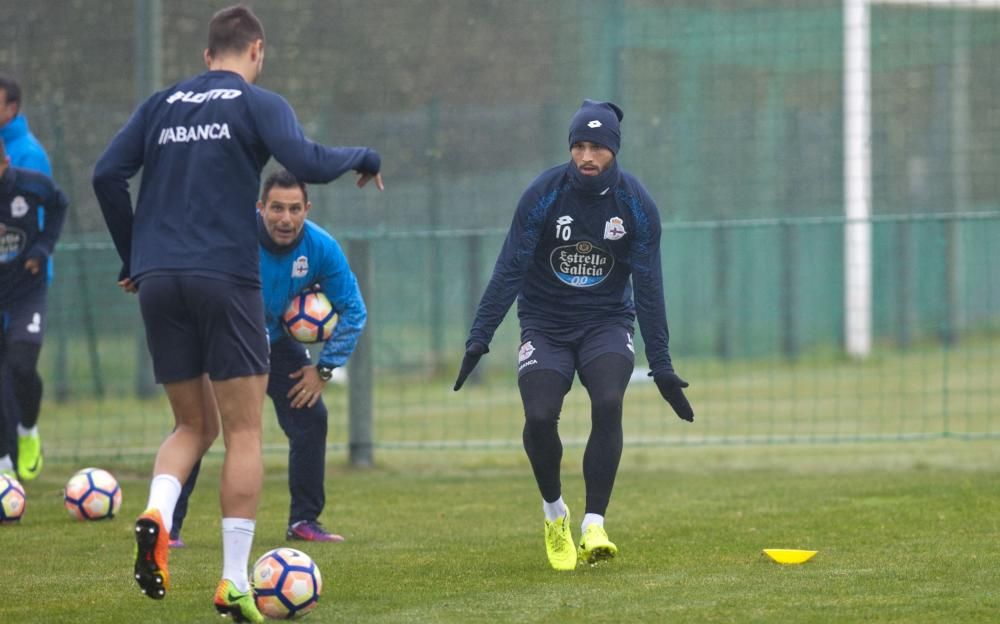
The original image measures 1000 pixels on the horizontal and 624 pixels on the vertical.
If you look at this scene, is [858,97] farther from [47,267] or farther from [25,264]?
[25,264]

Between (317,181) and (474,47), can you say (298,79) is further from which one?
(317,181)

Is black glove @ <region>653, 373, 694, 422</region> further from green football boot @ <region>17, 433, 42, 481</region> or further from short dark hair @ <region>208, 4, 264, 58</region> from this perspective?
green football boot @ <region>17, 433, 42, 481</region>

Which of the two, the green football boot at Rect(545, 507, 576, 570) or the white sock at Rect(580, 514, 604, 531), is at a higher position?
the white sock at Rect(580, 514, 604, 531)

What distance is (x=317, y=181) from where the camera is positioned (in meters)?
5.73

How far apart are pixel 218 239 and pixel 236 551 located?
43.1 inches

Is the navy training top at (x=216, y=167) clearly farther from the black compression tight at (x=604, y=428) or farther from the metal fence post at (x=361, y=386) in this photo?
the metal fence post at (x=361, y=386)

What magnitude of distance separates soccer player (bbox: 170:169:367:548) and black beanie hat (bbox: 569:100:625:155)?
49.5 inches

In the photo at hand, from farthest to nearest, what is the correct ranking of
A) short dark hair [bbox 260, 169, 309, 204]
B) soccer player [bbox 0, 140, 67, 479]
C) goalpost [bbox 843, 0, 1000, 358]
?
goalpost [bbox 843, 0, 1000, 358] < soccer player [bbox 0, 140, 67, 479] < short dark hair [bbox 260, 169, 309, 204]

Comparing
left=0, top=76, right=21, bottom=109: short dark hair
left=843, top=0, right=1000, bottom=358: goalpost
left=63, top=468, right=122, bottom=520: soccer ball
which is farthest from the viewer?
left=843, top=0, right=1000, bottom=358: goalpost

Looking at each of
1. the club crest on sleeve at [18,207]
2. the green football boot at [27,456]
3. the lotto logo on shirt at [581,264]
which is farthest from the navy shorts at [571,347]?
the green football boot at [27,456]

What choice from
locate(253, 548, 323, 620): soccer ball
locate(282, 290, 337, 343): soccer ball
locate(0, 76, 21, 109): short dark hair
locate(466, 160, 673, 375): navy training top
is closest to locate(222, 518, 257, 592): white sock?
locate(253, 548, 323, 620): soccer ball

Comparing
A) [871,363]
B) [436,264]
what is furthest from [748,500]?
[871,363]

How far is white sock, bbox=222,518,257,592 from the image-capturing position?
226 inches

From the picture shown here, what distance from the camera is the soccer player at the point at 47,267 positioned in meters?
10.5
